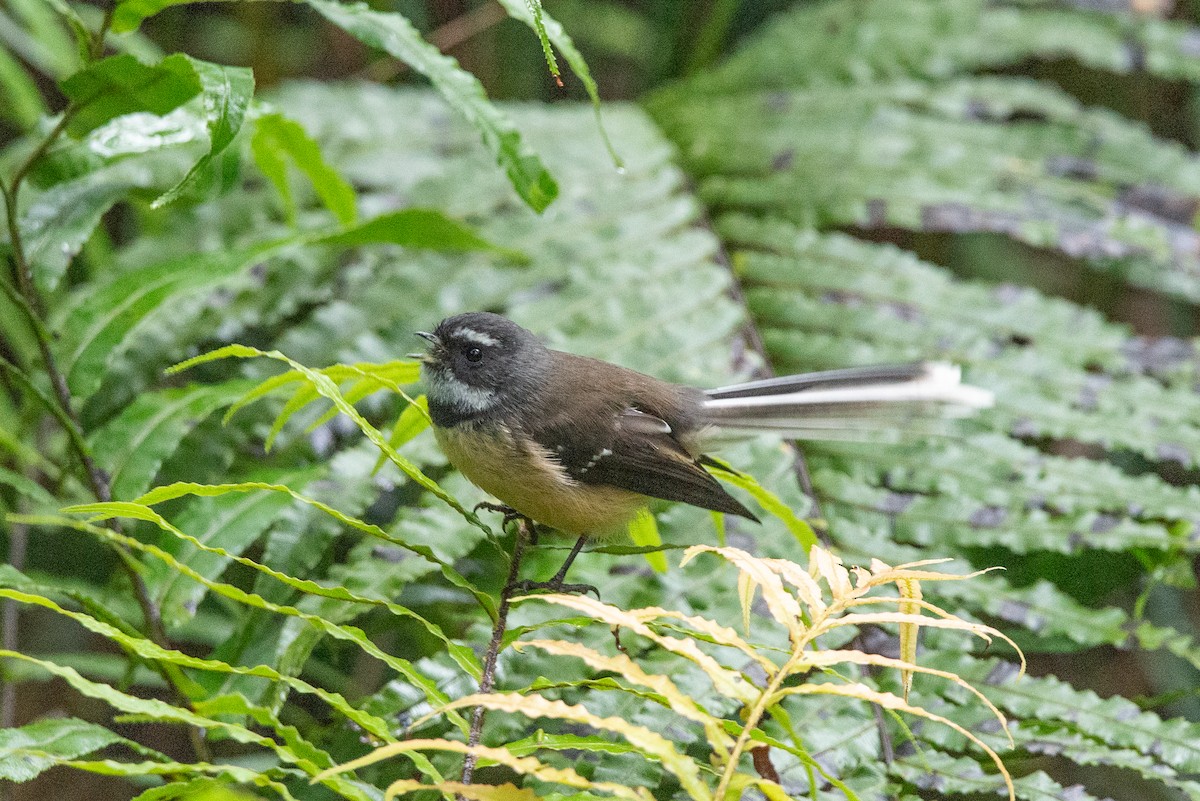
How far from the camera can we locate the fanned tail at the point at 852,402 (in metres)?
1.88

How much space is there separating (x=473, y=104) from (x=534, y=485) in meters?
0.69

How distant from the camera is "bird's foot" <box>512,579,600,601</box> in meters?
1.74

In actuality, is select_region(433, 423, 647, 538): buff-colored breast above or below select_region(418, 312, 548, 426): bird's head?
below

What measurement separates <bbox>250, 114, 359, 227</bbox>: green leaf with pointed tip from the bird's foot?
36.5 inches

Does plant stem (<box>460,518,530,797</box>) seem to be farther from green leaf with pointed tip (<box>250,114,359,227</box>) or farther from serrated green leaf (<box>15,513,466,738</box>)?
green leaf with pointed tip (<box>250,114,359,227</box>)

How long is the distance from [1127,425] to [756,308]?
0.89 m

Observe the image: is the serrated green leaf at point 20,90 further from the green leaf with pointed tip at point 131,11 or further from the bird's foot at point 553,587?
the bird's foot at point 553,587

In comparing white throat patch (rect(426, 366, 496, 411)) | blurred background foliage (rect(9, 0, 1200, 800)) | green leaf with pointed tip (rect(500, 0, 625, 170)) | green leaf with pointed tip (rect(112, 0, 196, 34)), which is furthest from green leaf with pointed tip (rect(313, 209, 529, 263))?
green leaf with pointed tip (rect(500, 0, 625, 170))

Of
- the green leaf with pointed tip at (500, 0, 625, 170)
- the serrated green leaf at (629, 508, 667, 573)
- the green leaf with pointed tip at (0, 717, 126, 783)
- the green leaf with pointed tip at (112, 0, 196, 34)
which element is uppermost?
the green leaf with pointed tip at (500, 0, 625, 170)

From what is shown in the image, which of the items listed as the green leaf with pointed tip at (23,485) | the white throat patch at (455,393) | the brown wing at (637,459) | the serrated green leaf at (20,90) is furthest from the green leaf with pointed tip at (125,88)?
the serrated green leaf at (20,90)

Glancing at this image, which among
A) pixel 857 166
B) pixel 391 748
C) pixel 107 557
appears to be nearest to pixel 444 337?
pixel 391 748

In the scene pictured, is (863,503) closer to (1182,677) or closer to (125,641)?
(125,641)

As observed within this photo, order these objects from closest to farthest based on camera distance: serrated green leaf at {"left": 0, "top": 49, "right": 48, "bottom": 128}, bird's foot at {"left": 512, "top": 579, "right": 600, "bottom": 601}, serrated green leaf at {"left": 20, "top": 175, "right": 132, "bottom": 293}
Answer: bird's foot at {"left": 512, "top": 579, "right": 600, "bottom": 601}, serrated green leaf at {"left": 20, "top": 175, "right": 132, "bottom": 293}, serrated green leaf at {"left": 0, "top": 49, "right": 48, "bottom": 128}

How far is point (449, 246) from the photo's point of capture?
233 centimetres
